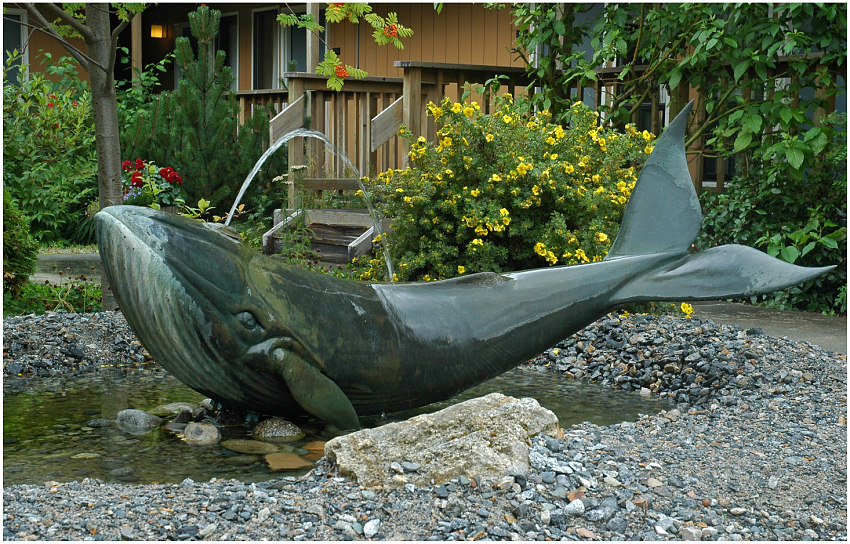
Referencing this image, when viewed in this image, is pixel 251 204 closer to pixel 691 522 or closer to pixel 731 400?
pixel 731 400

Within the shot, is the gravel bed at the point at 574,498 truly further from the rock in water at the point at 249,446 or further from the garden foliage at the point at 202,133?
the garden foliage at the point at 202,133

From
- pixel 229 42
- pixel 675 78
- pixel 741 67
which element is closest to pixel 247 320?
pixel 741 67

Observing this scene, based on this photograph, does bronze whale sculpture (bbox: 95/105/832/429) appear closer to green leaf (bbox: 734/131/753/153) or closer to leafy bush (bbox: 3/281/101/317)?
leafy bush (bbox: 3/281/101/317)

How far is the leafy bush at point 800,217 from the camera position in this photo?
8586mm

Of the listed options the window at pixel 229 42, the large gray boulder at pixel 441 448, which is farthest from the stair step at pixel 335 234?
the window at pixel 229 42

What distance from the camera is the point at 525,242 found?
7375 millimetres

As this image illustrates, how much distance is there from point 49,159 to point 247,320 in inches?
376

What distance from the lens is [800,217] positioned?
9.14m

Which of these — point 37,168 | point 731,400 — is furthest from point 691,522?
point 37,168

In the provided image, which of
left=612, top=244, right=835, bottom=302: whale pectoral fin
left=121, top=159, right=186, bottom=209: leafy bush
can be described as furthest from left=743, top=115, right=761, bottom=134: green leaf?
left=121, top=159, right=186, bottom=209: leafy bush

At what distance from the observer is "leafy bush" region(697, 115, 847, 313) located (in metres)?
8.59

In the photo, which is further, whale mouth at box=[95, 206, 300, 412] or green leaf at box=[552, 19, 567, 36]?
green leaf at box=[552, 19, 567, 36]

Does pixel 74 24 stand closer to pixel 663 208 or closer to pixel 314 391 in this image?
pixel 314 391

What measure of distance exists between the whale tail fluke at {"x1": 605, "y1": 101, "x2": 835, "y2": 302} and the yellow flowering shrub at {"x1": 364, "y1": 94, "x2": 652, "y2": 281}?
2.26 meters
